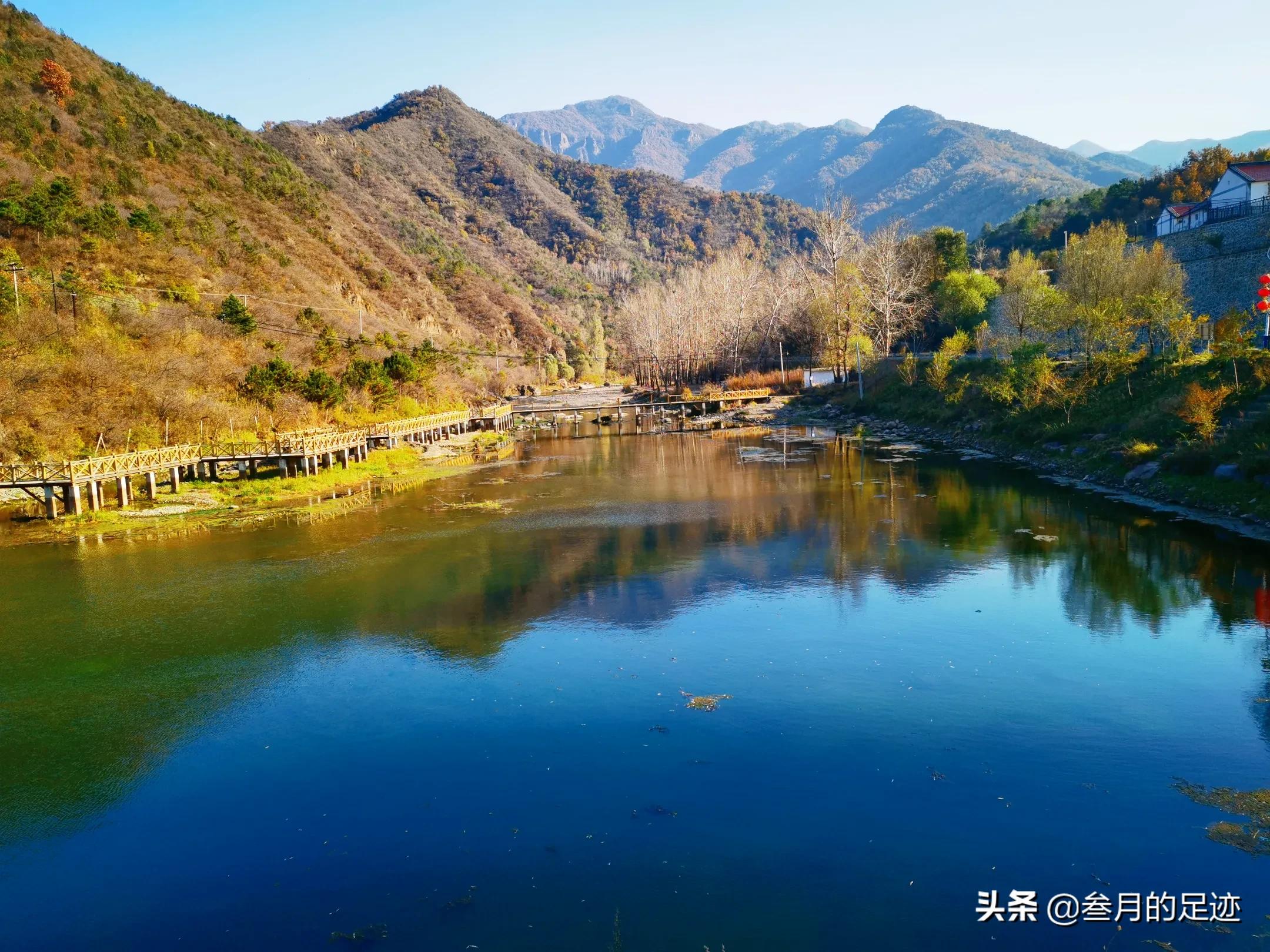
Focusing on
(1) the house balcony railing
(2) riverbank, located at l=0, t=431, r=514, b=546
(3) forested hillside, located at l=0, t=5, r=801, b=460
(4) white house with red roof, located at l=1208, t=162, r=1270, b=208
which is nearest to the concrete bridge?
(2) riverbank, located at l=0, t=431, r=514, b=546

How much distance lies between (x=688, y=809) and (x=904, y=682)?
Result: 4732 millimetres

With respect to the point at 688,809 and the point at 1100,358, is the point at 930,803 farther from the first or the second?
the point at 1100,358

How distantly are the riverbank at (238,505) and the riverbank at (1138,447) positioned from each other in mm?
24613

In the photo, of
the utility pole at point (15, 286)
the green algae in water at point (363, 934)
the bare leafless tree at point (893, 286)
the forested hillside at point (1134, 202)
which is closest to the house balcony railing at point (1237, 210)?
the forested hillside at point (1134, 202)

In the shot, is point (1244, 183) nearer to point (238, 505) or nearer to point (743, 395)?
point (743, 395)

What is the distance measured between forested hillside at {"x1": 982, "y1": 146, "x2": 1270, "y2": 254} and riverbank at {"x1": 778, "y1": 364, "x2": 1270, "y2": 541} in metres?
34.1

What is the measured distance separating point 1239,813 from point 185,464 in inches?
1288

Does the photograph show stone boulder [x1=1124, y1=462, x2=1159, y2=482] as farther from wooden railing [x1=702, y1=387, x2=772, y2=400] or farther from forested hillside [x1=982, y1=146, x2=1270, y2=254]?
forested hillside [x1=982, y1=146, x2=1270, y2=254]

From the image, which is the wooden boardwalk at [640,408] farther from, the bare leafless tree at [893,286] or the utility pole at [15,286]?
the utility pole at [15,286]

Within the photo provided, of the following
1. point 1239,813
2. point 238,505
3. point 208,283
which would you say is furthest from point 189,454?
point 1239,813

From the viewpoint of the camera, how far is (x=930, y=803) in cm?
916

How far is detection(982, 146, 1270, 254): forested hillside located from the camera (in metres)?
63.4

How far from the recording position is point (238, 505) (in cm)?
3008

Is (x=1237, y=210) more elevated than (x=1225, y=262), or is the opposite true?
(x=1237, y=210)
